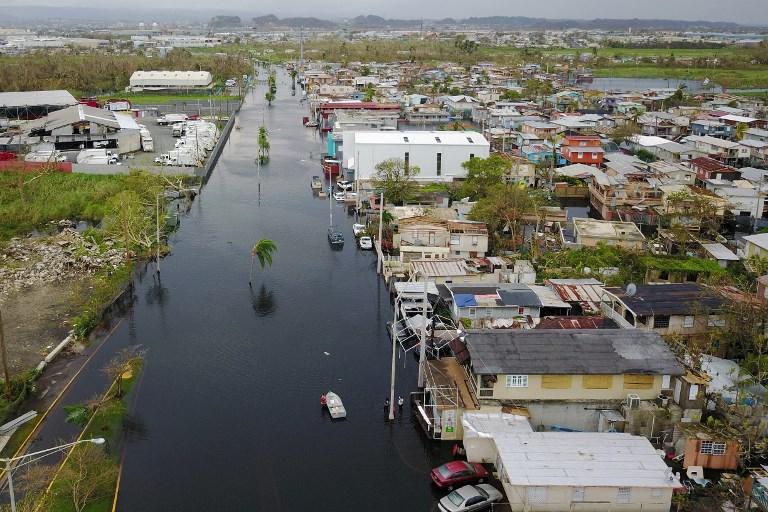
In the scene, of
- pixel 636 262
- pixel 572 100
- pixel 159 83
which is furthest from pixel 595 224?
pixel 159 83

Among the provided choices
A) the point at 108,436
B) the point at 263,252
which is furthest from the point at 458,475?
the point at 263,252

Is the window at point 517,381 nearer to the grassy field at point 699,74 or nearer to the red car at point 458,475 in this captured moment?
the red car at point 458,475

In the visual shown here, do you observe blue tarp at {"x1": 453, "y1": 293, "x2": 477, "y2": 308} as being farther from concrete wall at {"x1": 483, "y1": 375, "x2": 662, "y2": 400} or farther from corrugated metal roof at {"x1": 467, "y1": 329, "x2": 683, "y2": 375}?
concrete wall at {"x1": 483, "y1": 375, "x2": 662, "y2": 400}

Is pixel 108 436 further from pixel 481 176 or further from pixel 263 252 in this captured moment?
pixel 481 176

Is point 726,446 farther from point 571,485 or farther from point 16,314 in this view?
point 16,314

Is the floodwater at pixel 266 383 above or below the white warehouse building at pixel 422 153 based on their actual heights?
below

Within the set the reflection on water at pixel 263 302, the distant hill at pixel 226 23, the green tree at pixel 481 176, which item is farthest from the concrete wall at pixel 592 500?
the distant hill at pixel 226 23

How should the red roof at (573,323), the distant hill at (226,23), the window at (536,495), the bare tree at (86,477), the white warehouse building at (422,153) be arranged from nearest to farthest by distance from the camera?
the window at (536,495)
the bare tree at (86,477)
the red roof at (573,323)
the white warehouse building at (422,153)
the distant hill at (226,23)
